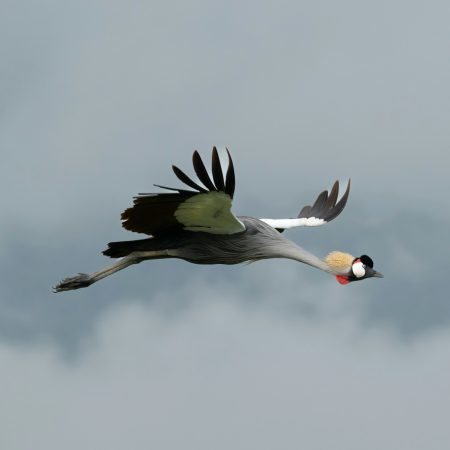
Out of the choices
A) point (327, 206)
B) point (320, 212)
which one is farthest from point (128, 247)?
point (327, 206)

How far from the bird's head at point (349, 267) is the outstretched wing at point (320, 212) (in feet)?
6.10

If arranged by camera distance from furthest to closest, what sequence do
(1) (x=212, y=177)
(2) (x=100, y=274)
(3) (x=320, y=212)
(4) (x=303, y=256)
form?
1. (3) (x=320, y=212)
2. (2) (x=100, y=274)
3. (4) (x=303, y=256)
4. (1) (x=212, y=177)

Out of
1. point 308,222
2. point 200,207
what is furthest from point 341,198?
point 200,207

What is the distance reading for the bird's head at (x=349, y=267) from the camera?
23.8 m

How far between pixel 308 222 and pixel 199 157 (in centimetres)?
437

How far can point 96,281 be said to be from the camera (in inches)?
964

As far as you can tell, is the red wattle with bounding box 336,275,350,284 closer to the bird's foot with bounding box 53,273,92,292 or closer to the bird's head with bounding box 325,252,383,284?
the bird's head with bounding box 325,252,383,284

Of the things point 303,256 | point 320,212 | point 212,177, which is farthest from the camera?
point 320,212

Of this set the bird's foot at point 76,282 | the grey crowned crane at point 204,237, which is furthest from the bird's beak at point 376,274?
the bird's foot at point 76,282

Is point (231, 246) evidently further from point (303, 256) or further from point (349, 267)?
point (349, 267)

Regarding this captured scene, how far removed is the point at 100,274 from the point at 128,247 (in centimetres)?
85

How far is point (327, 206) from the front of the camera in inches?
1038

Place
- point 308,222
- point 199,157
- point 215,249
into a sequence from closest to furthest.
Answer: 1. point 199,157
2. point 215,249
3. point 308,222

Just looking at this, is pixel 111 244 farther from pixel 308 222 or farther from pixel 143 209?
pixel 308 222
